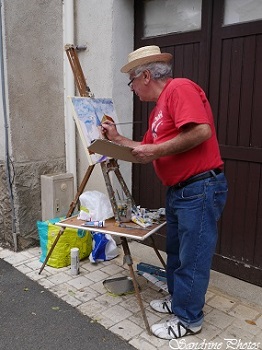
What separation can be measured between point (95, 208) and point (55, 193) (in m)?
1.07

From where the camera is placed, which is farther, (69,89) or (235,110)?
(69,89)

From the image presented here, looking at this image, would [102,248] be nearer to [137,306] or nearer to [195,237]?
[137,306]

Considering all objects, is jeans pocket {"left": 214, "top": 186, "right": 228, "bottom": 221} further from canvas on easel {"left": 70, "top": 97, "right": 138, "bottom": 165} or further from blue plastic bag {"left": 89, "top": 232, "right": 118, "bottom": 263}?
blue plastic bag {"left": 89, "top": 232, "right": 118, "bottom": 263}

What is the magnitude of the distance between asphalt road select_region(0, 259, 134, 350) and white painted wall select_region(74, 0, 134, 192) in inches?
53.4

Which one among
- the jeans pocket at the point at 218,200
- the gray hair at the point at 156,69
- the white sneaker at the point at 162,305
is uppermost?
the gray hair at the point at 156,69

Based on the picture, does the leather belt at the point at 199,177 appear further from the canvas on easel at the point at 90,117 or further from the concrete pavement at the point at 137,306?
the concrete pavement at the point at 137,306

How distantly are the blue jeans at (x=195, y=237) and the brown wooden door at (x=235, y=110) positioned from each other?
83 centimetres

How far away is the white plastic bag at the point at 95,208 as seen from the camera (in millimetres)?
2822

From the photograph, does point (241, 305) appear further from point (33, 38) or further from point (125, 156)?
point (33, 38)

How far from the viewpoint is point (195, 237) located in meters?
2.21

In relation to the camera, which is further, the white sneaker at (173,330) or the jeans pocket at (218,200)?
the white sneaker at (173,330)

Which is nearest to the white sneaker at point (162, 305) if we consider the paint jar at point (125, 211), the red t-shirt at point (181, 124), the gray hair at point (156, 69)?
the paint jar at point (125, 211)

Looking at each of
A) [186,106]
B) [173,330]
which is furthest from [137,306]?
[186,106]

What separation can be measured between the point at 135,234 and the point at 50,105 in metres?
2.11
